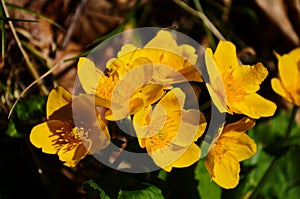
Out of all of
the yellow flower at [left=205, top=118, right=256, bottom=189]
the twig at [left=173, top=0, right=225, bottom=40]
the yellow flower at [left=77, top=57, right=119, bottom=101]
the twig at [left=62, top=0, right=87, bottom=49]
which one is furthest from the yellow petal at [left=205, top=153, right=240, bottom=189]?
the twig at [left=62, top=0, right=87, bottom=49]

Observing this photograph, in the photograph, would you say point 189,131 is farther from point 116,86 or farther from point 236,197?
→ point 236,197

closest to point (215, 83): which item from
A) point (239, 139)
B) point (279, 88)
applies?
point (239, 139)

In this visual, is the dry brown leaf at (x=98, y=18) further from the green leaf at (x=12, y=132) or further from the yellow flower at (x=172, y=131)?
the yellow flower at (x=172, y=131)

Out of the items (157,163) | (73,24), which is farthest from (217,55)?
(73,24)

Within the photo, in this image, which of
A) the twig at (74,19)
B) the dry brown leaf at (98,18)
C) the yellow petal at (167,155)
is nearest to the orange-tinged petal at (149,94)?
the yellow petal at (167,155)

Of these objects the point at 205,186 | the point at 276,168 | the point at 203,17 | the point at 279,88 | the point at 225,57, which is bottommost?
the point at 276,168

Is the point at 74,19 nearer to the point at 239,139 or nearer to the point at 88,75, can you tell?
the point at 88,75

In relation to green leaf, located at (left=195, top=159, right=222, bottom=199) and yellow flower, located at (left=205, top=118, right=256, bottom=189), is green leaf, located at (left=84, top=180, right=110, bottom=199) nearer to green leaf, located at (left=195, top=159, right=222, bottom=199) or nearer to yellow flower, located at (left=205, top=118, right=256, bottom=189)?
yellow flower, located at (left=205, top=118, right=256, bottom=189)
